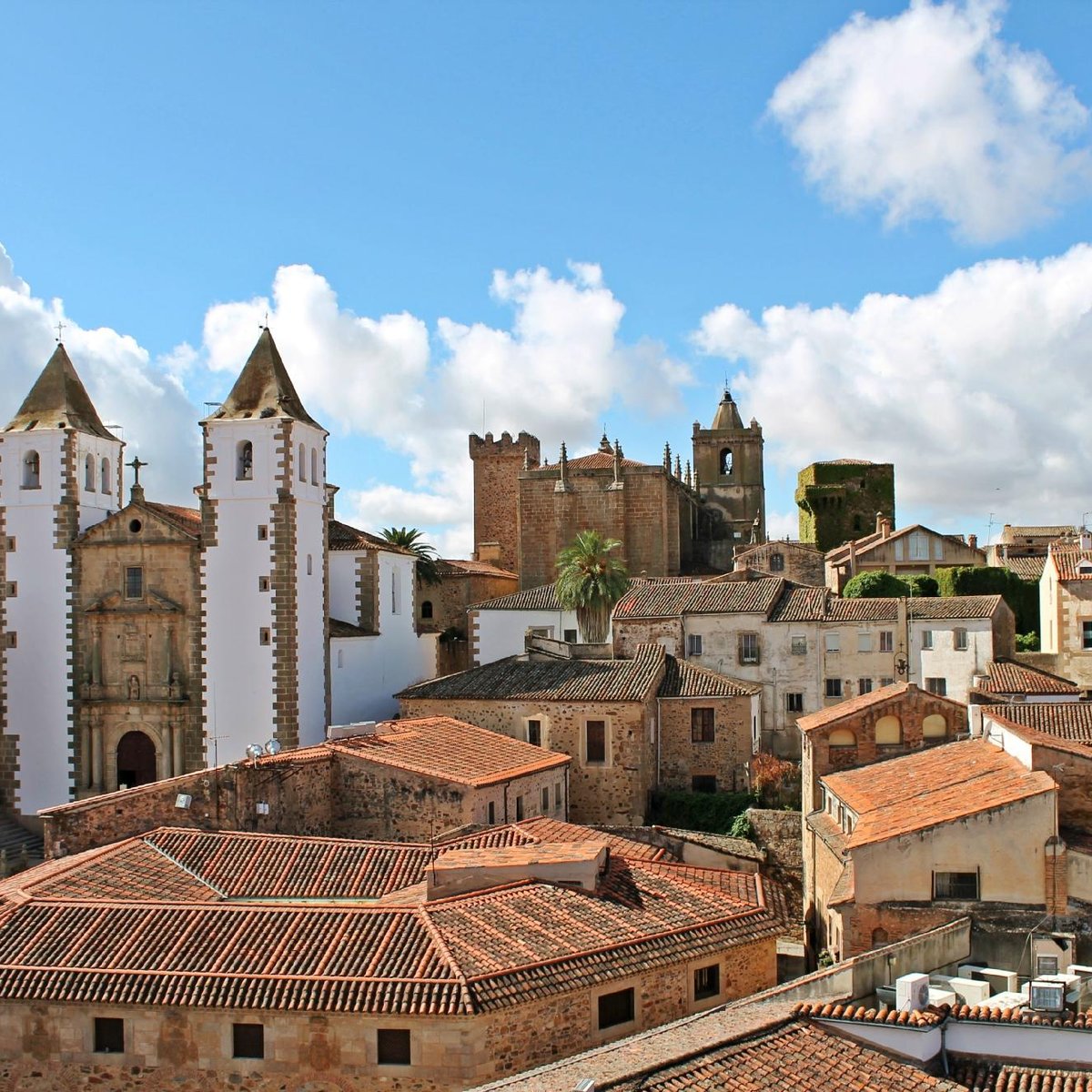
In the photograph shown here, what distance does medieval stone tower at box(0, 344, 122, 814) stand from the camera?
41281 millimetres

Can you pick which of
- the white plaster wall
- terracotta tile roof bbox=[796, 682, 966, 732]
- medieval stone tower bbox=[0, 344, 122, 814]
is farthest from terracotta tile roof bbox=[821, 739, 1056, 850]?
medieval stone tower bbox=[0, 344, 122, 814]

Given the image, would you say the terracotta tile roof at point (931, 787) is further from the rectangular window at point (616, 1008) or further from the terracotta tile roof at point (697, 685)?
the terracotta tile roof at point (697, 685)

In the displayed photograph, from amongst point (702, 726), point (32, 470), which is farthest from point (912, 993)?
point (32, 470)

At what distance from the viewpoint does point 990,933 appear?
790 inches

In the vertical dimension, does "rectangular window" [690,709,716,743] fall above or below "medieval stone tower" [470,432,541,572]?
below

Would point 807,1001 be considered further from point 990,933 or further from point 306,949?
point 306,949

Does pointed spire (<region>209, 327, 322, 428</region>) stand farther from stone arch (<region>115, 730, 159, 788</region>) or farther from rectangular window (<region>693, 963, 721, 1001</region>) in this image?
rectangular window (<region>693, 963, 721, 1001</region>)

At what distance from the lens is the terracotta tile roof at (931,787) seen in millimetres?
20953

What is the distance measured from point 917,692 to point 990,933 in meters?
11.5

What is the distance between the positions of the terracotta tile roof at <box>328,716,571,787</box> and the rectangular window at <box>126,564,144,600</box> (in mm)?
10839

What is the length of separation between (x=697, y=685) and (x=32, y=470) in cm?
2299

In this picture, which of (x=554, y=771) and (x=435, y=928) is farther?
(x=554, y=771)

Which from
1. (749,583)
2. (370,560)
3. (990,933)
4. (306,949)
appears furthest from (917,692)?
(370,560)

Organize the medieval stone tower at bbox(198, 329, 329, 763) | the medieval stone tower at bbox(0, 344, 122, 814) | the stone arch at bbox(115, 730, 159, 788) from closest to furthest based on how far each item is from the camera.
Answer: the medieval stone tower at bbox(198, 329, 329, 763), the stone arch at bbox(115, 730, 159, 788), the medieval stone tower at bbox(0, 344, 122, 814)
